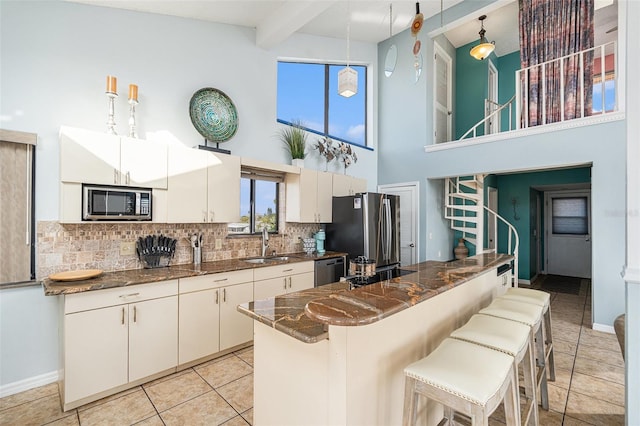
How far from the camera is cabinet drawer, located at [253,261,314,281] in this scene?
3.16 meters

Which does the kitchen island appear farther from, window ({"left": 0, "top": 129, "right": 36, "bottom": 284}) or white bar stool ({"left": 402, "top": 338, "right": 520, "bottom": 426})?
window ({"left": 0, "top": 129, "right": 36, "bottom": 284})

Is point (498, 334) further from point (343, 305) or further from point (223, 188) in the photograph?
point (223, 188)

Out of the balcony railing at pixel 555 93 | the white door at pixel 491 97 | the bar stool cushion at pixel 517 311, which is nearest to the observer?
the bar stool cushion at pixel 517 311

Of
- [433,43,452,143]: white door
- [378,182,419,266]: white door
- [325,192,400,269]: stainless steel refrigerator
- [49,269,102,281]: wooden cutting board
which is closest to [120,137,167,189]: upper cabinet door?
[49,269,102,281]: wooden cutting board

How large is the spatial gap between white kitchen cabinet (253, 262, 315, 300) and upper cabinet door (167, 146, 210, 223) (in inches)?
34.4

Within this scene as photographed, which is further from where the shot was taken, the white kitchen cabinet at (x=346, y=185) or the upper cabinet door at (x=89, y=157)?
the white kitchen cabinet at (x=346, y=185)

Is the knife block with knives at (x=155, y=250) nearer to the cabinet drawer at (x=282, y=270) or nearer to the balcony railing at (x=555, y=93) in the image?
the cabinet drawer at (x=282, y=270)

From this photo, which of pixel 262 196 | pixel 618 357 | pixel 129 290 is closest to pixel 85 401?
pixel 129 290

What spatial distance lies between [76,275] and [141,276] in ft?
1.44

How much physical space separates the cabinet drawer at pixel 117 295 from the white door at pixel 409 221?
155 inches

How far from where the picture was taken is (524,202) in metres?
6.45

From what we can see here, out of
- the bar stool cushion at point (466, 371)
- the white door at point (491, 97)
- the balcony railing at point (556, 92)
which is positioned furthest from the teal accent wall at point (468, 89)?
the bar stool cushion at point (466, 371)

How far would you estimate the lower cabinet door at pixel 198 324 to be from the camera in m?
2.63

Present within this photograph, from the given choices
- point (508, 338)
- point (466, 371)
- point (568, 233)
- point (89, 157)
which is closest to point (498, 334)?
point (508, 338)
